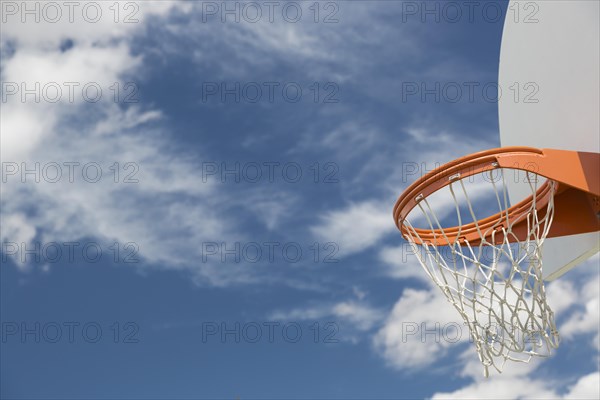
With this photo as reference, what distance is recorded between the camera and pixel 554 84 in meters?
5.31

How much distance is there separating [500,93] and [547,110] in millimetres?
912

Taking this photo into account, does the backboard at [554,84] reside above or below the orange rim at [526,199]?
above

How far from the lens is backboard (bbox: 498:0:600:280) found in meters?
4.93

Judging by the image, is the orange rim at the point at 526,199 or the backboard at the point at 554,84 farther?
the backboard at the point at 554,84

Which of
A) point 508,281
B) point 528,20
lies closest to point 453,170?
point 508,281

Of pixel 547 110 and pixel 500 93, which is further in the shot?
pixel 500 93

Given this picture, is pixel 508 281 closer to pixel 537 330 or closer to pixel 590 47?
pixel 537 330

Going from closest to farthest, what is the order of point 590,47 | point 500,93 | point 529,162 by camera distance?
1. point 529,162
2. point 590,47
3. point 500,93

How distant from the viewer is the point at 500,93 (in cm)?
625

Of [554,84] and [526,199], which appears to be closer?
[526,199]

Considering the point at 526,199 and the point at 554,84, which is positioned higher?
the point at 554,84

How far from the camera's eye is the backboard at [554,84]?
493 cm

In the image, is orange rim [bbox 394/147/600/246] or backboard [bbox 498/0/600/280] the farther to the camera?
backboard [bbox 498/0/600/280]

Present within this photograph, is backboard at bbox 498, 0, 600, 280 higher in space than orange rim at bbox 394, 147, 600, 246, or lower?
higher
